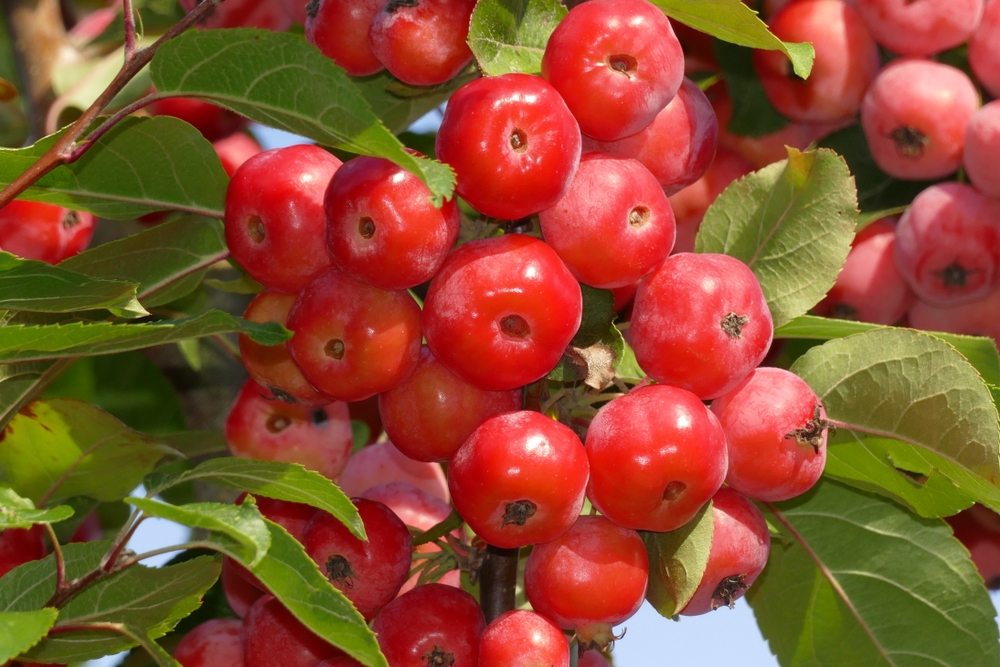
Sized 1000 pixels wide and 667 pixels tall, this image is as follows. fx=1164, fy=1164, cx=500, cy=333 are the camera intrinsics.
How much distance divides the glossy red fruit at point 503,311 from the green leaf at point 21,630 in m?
0.52

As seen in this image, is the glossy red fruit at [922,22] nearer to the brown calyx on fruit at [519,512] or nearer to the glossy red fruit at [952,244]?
the glossy red fruit at [952,244]

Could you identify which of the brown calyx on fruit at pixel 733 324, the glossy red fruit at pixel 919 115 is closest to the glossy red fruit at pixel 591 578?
the brown calyx on fruit at pixel 733 324

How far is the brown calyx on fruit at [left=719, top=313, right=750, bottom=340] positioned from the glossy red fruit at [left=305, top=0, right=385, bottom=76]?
2.06 feet

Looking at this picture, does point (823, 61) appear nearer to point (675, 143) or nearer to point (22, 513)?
point (675, 143)

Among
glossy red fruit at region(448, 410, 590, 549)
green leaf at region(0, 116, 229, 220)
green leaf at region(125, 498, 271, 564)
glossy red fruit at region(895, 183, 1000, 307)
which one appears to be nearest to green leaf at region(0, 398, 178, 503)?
green leaf at region(0, 116, 229, 220)

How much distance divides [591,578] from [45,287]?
747 millimetres

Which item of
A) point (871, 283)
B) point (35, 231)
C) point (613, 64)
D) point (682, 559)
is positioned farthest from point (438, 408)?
point (35, 231)

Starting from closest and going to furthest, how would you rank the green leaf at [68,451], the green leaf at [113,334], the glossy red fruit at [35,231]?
the green leaf at [113,334] < the green leaf at [68,451] < the glossy red fruit at [35,231]

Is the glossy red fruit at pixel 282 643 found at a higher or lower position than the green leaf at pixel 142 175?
lower

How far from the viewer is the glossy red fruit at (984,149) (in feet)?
6.52

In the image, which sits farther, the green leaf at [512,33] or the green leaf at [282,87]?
the green leaf at [512,33]

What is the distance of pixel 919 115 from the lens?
6.57 ft

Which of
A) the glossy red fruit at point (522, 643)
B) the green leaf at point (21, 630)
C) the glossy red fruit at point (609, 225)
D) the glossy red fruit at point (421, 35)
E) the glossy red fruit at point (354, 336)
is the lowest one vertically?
the glossy red fruit at point (522, 643)

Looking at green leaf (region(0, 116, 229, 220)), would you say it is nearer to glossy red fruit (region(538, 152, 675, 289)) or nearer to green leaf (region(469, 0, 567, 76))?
green leaf (region(469, 0, 567, 76))
